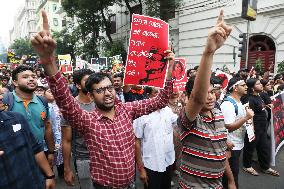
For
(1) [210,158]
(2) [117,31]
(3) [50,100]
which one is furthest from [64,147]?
(2) [117,31]

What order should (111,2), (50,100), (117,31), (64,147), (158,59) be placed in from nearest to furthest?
(158,59) < (64,147) < (50,100) < (111,2) < (117,31)

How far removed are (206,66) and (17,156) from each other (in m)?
1.59

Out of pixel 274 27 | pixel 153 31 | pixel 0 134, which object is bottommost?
pixel 0 134

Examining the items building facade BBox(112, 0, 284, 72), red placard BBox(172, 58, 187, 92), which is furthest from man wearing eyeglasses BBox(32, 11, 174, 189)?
building facade BBox(112, 0, 284, 72)

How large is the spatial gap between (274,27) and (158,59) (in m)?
13.7

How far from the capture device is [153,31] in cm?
311

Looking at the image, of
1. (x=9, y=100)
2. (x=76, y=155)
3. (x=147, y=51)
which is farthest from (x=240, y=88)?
(x=9, y=100)

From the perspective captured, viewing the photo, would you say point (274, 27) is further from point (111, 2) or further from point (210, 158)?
point (210, 158)

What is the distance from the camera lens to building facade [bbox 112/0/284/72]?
14750mm

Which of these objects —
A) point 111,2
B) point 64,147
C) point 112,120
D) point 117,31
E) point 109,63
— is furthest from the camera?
point 117,31

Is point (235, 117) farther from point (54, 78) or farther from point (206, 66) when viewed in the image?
point (54, 78)

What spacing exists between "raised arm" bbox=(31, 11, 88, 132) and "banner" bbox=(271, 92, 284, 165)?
14.3 ft

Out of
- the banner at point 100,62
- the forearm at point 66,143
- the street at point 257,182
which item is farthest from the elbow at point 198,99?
the banner at point 100,62

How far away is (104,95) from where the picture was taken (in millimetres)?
2516
